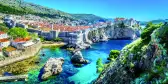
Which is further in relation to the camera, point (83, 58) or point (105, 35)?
point (105, 35)

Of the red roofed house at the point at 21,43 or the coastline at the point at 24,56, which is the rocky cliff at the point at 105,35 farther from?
the red roofed house at the point at 21,43

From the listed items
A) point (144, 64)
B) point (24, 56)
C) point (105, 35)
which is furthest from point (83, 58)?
point (105, 35)

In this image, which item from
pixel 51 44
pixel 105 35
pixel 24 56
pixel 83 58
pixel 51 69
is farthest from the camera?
pixel 105 35

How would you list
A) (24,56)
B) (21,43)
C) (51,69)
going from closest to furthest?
(51,69)
(24,56)
(21,43)

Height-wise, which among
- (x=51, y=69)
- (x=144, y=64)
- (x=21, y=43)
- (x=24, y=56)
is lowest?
(x=24, y=56)

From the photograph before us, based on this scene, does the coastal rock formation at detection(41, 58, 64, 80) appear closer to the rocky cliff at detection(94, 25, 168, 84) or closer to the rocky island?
the rocky island

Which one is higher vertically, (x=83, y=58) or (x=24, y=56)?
(x=24, y=56)

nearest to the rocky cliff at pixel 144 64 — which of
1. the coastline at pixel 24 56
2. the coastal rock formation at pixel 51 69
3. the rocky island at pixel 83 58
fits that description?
the rocky island at pixel 83 58

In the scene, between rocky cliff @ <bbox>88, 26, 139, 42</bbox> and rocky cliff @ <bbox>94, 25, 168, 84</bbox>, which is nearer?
rocky cliff @ <bbox>94, 25, 168, 84</bbox>

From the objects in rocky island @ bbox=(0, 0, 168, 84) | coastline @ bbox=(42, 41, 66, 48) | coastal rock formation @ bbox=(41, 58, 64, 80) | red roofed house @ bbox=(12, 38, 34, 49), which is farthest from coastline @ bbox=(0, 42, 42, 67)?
coastal rock formation @ bbox=(41, 58, 64, 80)

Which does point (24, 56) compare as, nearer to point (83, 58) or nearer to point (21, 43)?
point (21, 43)
